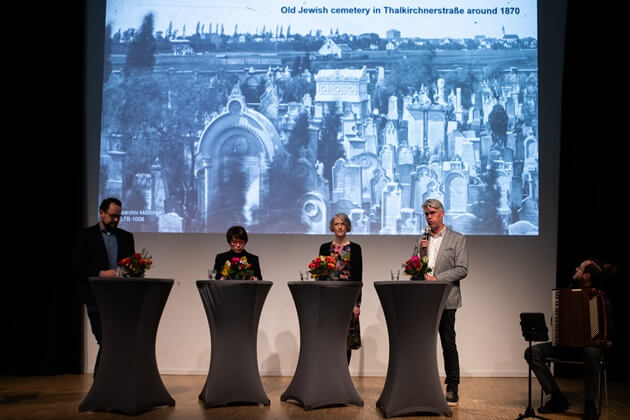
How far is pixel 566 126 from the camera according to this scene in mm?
6598

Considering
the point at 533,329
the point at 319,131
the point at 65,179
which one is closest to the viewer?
the point at 533,329

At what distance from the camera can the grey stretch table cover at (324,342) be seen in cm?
469

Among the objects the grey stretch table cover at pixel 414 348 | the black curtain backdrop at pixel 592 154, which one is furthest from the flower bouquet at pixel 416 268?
the black curtain backdrop at pixel 592 154

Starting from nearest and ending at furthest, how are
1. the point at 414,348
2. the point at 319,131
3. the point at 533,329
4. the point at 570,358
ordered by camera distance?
the point at 533,329 → the point at 414,348 → the point at 570,358 → the point at 319,131

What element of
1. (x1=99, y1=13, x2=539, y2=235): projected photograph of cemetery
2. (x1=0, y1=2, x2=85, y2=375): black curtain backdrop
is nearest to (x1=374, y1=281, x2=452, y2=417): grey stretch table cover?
(x1=99, y1=13, x2=539, y2=235): projected photograph of cemetery

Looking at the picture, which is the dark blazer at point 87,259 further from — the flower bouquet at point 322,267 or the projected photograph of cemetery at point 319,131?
the flower bouquet at point 322,267

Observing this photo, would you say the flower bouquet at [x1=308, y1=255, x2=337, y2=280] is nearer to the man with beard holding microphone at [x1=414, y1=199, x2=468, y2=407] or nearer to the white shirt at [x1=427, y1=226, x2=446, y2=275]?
the man with beard holding microphone at [x1=414, y1=199, x2=468, y2=407]

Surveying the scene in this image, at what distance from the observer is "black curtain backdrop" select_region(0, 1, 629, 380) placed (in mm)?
6533

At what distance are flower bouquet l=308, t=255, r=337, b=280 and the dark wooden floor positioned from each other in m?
0.92

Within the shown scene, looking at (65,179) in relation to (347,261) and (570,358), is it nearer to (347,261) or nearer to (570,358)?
(347,261)

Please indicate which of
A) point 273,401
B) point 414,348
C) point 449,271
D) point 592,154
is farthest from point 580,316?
point 592,154

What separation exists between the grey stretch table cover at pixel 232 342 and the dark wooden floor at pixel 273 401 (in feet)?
0.36

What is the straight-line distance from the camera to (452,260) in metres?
5.02

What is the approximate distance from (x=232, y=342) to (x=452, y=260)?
67.0 inches
